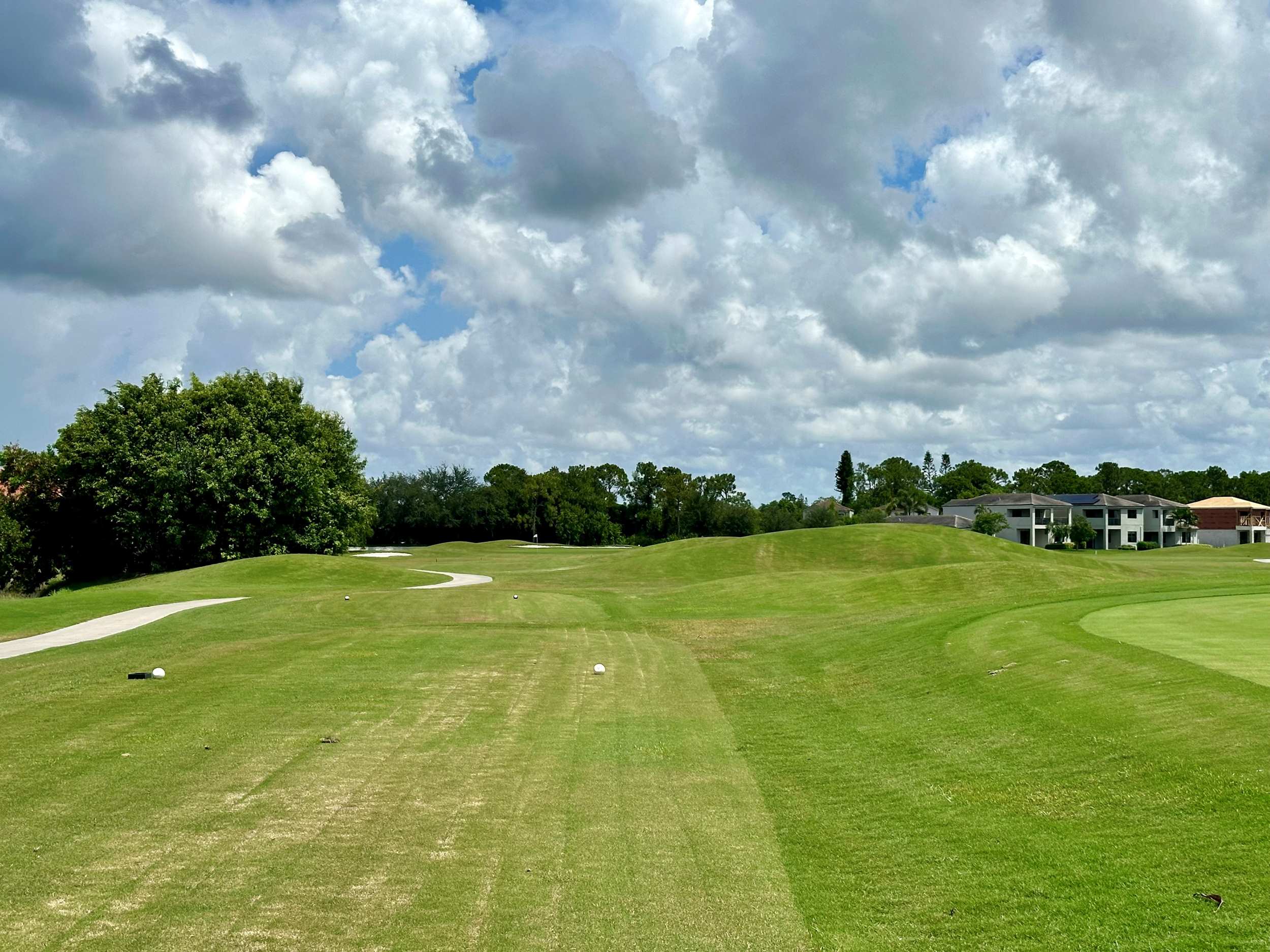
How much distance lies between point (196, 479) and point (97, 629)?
37.0 m

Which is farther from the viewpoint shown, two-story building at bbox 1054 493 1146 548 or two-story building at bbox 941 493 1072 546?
two-story building at bbox 1054 493 1146 548

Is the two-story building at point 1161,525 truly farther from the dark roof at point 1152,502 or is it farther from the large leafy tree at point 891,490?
the large leafy tree at point 891,490

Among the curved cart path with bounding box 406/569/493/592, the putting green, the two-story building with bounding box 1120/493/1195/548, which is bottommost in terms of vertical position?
the curved cart path with bounding box 406/569/493/592

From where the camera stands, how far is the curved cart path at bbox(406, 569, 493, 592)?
155ft

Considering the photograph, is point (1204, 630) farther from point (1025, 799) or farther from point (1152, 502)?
point (1152, 502)

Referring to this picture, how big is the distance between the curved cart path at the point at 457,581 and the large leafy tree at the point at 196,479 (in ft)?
42.7

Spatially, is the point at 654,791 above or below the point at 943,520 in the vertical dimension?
below

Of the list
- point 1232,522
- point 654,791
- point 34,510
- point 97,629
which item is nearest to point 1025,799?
point 654,791

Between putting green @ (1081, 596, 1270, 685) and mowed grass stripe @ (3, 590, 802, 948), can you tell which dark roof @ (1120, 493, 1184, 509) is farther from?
mowed grass stripe @ (3, 590, 802, 948)

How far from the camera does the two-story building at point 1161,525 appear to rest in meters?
142

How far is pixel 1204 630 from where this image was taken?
56.8 ft

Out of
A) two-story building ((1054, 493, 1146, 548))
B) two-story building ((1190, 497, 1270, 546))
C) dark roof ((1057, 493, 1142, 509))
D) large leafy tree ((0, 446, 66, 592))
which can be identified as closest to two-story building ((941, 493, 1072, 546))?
two-story building ((1054, 493, 1146, 548))

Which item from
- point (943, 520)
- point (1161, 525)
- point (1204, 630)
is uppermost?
point (943, 520)

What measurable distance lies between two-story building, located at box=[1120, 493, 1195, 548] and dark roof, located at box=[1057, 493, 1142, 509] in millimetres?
1336
